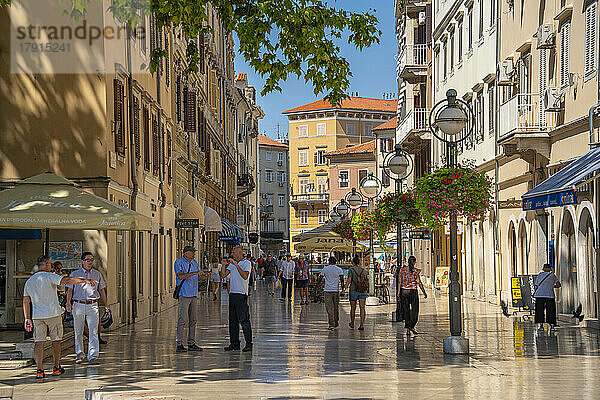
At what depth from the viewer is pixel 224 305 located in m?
34.2

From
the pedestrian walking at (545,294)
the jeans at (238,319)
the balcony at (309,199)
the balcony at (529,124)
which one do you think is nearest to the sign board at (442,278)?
the balcony at (529,124)

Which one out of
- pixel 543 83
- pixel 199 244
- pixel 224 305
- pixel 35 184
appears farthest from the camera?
pixel 199 244

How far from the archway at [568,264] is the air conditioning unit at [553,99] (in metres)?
2.64

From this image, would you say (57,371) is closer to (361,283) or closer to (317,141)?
(361,283)

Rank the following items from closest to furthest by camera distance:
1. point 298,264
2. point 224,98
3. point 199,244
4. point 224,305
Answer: point 224,305 < point 298,264 < point 199,244 < point 224,98

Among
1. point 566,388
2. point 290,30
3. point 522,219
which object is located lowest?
point 566,388

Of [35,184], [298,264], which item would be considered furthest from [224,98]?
[35,184]

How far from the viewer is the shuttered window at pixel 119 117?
23.8 meters

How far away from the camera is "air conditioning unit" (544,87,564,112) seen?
25766mm

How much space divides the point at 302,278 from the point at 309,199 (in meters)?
75.1

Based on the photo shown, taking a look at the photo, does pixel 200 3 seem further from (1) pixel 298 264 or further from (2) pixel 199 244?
(2) pixel 199 244

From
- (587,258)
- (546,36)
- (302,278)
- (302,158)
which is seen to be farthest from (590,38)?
(302,158)

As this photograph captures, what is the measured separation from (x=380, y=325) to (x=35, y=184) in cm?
957

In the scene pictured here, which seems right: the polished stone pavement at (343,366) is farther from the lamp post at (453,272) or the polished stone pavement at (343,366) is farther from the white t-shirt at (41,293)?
the white t-shirt at (41,293)
